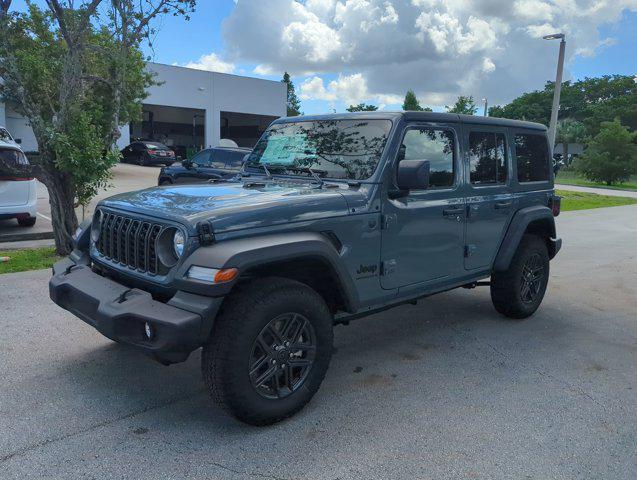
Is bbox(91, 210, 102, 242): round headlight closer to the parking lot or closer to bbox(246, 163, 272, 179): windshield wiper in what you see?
bbox(246, 163, 272, 179): windshield wiper

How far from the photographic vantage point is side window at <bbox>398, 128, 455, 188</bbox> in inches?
161

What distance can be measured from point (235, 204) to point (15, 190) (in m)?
7.56

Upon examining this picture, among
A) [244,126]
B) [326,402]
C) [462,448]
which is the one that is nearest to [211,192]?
[326,402]

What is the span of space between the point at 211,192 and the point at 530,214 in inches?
122

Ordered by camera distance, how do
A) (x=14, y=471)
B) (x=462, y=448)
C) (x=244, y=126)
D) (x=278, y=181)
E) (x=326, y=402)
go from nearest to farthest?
(x=14, y=471) → (x=462, y=448) → (x=326, y=402) → (x=278, y=181) → (x=244, y=126)

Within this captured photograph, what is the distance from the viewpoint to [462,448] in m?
3.11

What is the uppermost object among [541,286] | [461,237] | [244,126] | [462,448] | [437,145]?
[244,126]

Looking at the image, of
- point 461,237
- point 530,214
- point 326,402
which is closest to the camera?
point 326,402

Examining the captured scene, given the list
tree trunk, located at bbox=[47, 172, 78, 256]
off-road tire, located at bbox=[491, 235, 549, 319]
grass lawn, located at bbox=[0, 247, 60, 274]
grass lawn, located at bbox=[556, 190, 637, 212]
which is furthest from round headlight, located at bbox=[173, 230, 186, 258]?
grass lawn, located at bbox=[556, 190, 637, 212]

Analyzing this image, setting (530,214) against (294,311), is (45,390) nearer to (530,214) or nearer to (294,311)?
(294,311)

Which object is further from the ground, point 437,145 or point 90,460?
point 437,145

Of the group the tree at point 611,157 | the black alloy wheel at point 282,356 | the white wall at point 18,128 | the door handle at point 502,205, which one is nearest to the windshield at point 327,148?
the black alloy wheel at point 282,356

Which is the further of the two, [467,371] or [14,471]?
[467,371]

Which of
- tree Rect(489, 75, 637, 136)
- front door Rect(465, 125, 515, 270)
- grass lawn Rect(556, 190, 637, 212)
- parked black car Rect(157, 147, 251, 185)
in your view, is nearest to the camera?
front door Rect(465, 125, 515, 270)
